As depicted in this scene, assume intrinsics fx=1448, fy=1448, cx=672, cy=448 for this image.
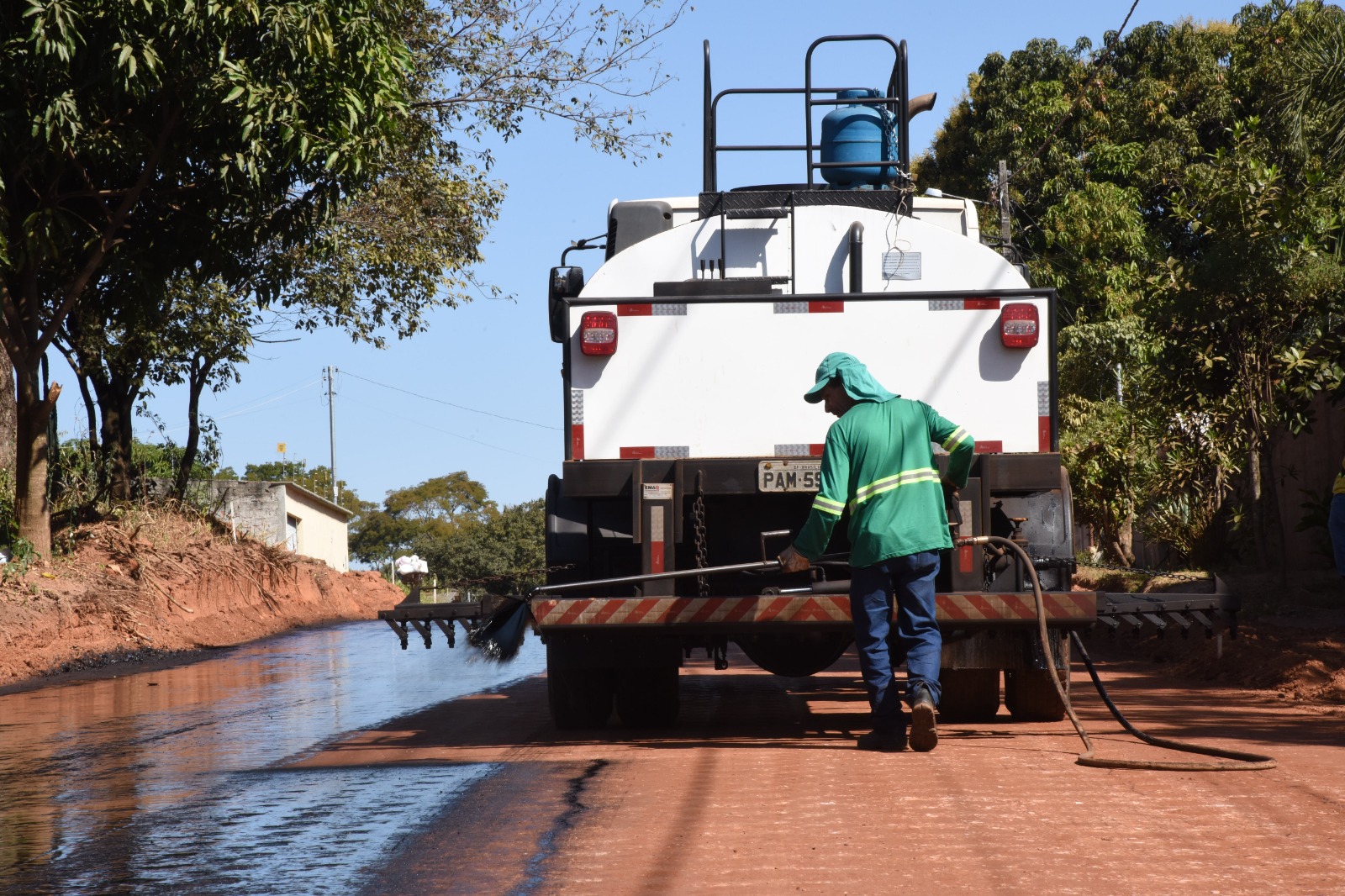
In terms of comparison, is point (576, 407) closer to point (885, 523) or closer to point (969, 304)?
point (885, 523)

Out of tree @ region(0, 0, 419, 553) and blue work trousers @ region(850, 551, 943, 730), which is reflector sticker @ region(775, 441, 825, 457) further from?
tree @ region(0, 0, 419, 553)

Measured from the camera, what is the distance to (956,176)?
38.3 metres

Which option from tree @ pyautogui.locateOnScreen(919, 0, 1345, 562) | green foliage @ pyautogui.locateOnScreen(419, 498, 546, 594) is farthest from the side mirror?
green foliage @ pyautogui.locateOnScreen(419, 498, 546, 594)

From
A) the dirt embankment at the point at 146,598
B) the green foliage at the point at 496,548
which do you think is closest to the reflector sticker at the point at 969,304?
the dirt embankment at the point at 146,598

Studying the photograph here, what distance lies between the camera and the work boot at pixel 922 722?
6.60 m

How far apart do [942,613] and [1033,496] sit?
3.63 feet

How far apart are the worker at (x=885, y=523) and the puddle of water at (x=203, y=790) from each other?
1.94 metres

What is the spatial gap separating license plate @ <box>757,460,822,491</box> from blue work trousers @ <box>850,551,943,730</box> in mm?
525

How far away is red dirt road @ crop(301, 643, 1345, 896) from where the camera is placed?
4293 millimetres

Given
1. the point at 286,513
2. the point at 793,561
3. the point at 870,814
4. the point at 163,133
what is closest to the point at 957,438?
the point at 793,561

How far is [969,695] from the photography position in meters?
8.11

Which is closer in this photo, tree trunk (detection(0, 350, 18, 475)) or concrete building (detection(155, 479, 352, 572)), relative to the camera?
tree trunk (detection(0, 350, 18, 475))

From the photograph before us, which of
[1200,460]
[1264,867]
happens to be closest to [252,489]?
[1200,460]

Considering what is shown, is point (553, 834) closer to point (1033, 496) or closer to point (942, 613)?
point (942, 613)
